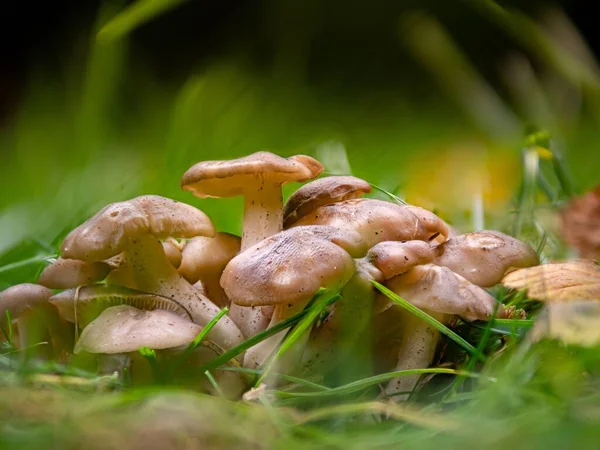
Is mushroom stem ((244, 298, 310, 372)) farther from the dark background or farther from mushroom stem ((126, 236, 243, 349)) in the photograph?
the dark background

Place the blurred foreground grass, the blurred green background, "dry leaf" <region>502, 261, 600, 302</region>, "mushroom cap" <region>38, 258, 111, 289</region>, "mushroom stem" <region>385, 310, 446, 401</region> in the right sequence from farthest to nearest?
the blurred green background
"mushroom cap" <region>38, 258, 111, 289</region>
"mushroom stem" <region>385, 310, 446, 401</region>
"dry leaf" <region>502, 261, 600, 302</region>
the blurred foreground grass

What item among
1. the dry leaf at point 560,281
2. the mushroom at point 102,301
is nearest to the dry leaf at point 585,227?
the dry leaf at point 560,281

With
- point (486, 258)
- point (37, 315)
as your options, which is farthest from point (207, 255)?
point (486, 258)

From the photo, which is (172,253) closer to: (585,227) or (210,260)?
(210,260)

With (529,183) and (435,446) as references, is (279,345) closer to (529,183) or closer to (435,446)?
(435,446)

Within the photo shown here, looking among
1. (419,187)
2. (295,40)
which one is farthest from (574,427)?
(295,40)

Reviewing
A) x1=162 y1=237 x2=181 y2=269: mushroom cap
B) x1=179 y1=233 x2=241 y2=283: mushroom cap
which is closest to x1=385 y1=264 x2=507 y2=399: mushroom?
x1=179 y1=233 x2=241 y2=283: mushroom cap
